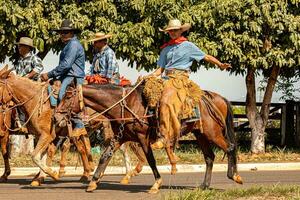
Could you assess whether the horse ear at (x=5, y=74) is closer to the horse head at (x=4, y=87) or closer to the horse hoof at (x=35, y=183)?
the horse head at (x=4, y=87)

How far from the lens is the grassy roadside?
18.3 meters

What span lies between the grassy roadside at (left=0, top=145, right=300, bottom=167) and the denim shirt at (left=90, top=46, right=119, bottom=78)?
3962mm

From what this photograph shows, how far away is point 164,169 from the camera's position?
17375 mm

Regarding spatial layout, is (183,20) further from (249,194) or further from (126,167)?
(249,194)

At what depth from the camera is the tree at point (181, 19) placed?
64.3ft

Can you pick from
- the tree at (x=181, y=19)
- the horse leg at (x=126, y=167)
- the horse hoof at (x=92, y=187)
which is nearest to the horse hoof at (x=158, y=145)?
the horse hoof at (x=92, y=187)

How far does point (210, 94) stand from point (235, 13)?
7.41 m

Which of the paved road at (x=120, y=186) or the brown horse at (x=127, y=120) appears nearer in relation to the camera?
the paved road at (x=120, y=186)

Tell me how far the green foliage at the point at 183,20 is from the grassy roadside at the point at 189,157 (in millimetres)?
2575

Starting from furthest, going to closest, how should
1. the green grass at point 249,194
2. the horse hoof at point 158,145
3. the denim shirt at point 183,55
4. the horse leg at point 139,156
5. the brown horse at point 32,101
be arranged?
the horse leg at point 139,156, the brown horse at point 32,101, the denim shirt at point 183,55, the horse hoof at point 158,145, the green grass at point 249,194

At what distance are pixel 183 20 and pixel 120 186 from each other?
756 centimetres

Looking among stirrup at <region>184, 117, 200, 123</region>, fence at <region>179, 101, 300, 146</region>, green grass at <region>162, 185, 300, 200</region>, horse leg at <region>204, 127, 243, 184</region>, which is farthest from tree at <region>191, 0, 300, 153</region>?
green grass at <region>162, 185, 300, 200</region>

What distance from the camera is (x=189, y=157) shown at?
20.0m

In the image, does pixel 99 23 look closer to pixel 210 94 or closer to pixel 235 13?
pixel 235 13
